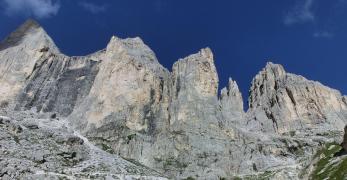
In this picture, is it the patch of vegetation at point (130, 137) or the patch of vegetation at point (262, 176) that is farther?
the patch of vegetation at point (130, 137)

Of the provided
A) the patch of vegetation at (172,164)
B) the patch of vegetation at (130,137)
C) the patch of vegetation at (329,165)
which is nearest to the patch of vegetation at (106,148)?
the patch of vegetation at (130,137)

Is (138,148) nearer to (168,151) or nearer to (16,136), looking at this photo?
(168,151)

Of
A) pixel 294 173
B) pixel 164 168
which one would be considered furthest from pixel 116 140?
pixel 294 173

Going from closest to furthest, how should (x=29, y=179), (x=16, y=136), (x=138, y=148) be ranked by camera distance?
(x=29, y=179)
(x=16, y=136)
(x=138, y=148)

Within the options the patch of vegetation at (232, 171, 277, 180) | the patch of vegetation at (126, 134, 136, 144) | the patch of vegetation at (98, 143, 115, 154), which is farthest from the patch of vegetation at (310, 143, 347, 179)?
the patch of vegetation at (98, 143, 115, 154)

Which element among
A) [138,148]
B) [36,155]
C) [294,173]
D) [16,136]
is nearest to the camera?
[36,155]

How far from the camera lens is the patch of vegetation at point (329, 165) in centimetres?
15085

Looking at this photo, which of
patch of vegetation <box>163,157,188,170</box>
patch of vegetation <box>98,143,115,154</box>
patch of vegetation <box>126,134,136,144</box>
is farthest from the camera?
patch of vegetation <box>126,134,136,144</box>

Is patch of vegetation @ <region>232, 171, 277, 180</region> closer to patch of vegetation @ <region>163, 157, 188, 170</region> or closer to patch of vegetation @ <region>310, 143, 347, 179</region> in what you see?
patch of vegetation @ <region>310, 143, 347, 179</region>

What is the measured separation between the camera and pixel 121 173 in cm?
16025

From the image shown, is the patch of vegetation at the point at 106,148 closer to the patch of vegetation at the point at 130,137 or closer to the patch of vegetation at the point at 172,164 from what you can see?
the patch of vegetation at the point at 130,137

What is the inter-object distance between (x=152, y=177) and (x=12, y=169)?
45671 millimetres

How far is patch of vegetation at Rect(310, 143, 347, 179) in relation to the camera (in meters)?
151

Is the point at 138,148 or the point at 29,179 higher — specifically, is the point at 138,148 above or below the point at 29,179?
above
